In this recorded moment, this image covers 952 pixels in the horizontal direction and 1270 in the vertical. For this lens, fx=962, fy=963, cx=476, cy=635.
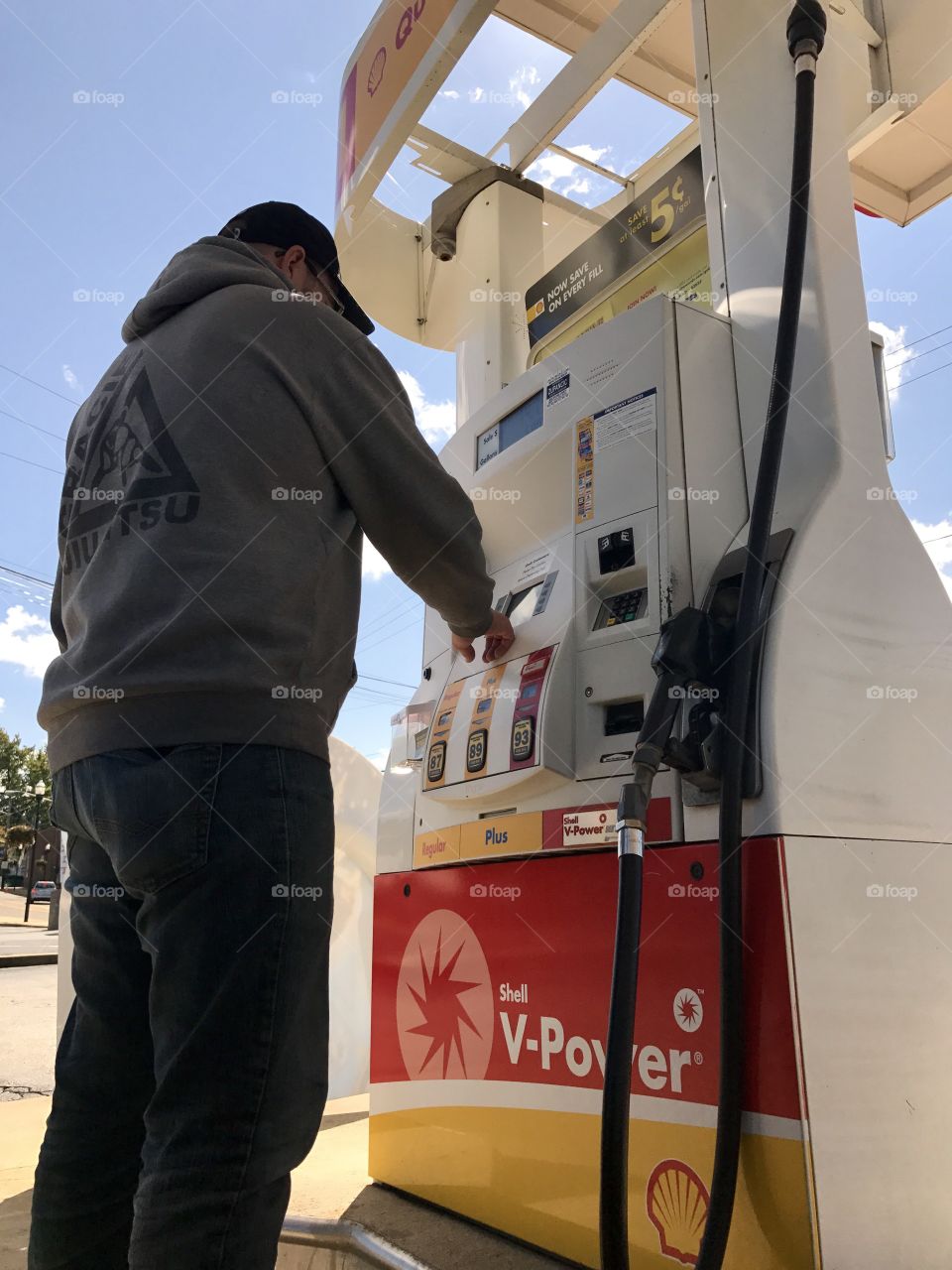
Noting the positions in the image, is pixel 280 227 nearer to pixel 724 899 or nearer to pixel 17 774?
pixel 724 899

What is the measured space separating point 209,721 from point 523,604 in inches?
45.8

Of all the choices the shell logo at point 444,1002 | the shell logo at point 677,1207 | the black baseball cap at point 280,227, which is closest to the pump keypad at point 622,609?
the shell logo at point 444,1002

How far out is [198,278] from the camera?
4.97ft

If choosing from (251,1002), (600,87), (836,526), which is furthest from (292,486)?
(600,87)

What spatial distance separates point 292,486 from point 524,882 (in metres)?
1.05

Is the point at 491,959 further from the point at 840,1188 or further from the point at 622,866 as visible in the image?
the point at 840,1188

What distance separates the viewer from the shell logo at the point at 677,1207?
5.09 ft

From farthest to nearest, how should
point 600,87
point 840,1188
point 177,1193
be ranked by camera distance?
point 600,87
point 840,1188
point 177,1193

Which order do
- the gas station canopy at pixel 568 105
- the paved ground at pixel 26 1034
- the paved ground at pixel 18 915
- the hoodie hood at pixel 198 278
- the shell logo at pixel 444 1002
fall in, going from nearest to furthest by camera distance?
the hoodie hood at pixel 198 278, the shell logo at pixel 444 1002, the gas station canopy at pixel 568 105, the paved ground at pixel 26 1034, the paved ground at pixel 18 915

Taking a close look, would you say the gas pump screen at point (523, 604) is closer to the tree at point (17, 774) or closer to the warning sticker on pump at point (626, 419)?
the warning sticker on pump at point (626, 419)

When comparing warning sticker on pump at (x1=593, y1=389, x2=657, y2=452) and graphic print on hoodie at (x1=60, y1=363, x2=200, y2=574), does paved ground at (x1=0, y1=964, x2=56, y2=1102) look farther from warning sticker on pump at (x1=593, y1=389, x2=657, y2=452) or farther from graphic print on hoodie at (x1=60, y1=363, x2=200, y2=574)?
warning sticker on pump at (x1=593, y1=389, x2=657, y2=452)

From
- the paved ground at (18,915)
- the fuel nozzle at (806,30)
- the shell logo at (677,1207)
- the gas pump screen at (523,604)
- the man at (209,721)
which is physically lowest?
the paved ground at (18,915)

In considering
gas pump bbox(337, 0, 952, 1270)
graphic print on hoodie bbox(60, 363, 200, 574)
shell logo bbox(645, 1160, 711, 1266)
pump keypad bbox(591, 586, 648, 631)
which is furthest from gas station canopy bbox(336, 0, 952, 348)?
shell logo bbox(645, 1160, 711, 1266)

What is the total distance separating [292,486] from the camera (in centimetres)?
138
